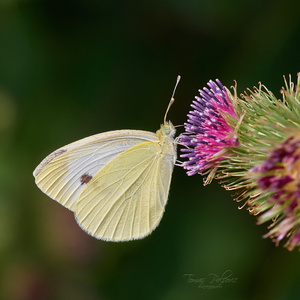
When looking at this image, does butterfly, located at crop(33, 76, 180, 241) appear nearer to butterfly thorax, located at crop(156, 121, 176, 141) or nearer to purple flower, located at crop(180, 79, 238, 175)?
butterfly thorax, located at crop(156, 121, 176, 141)

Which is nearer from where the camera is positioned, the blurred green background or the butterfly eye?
the butterfly eye

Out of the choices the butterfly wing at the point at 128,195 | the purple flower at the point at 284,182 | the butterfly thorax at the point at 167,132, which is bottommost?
the butterfly wing at the point at 128,195

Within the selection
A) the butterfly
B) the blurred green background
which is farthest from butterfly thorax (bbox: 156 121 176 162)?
the blurred green background

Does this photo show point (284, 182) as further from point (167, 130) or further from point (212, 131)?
point (167, 130)

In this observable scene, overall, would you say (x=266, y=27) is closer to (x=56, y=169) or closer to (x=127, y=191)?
(x=127, y=191)

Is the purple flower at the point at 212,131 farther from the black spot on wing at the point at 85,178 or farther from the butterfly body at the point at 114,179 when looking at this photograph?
the black spot on wing at the point at 85,178

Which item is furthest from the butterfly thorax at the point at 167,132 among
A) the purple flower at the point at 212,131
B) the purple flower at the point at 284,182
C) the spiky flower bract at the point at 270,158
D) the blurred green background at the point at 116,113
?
the blurred green background at the point at 116,113


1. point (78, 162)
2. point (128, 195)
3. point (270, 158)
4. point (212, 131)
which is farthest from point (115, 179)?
point (270, 158)
